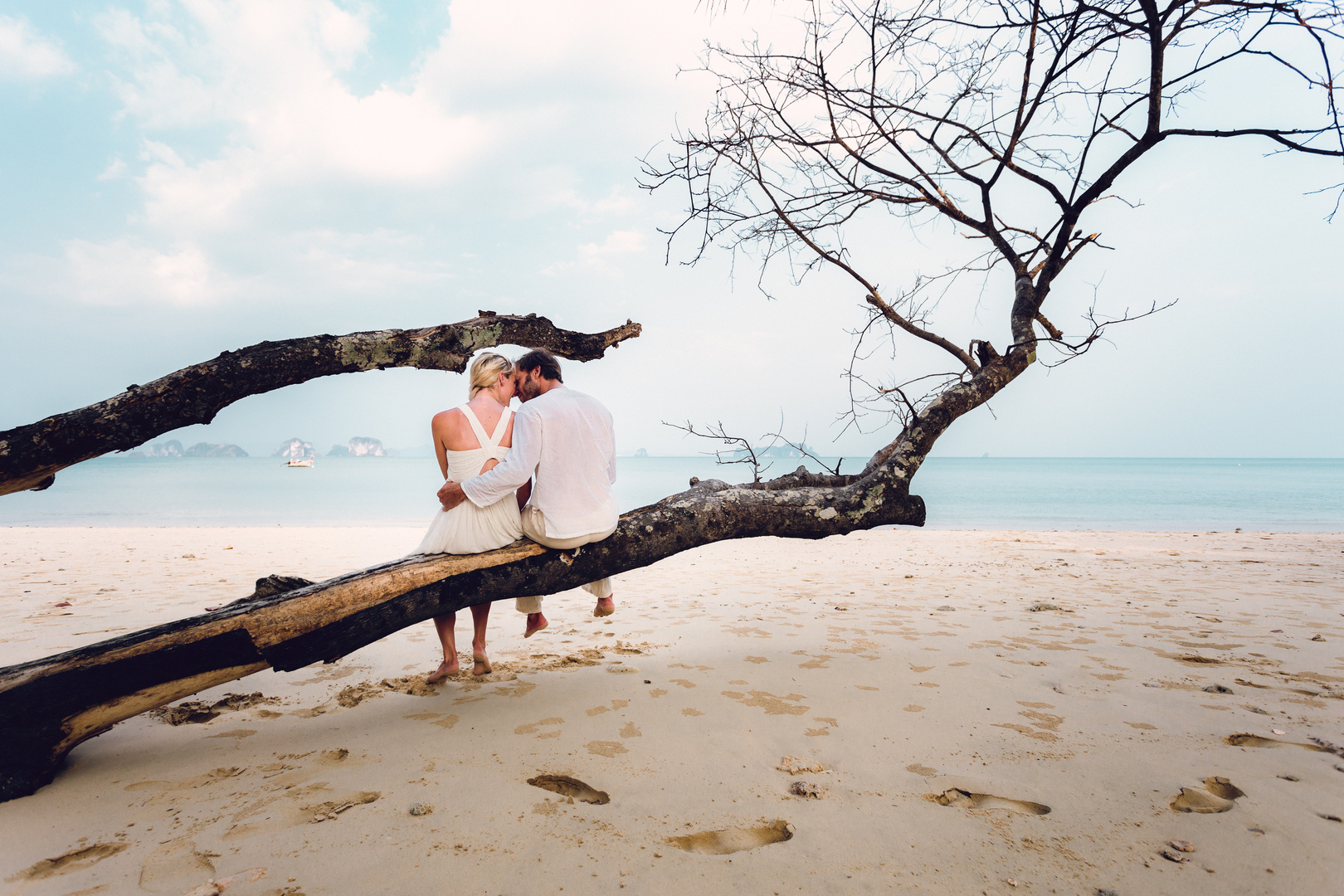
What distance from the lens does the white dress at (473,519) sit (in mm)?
3082

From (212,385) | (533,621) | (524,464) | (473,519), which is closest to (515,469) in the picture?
(524,464)

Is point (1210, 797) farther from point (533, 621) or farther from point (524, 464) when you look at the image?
point (533, 621)

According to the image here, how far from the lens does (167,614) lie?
5277mm

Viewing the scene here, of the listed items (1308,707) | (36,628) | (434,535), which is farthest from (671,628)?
Result: (36,628)

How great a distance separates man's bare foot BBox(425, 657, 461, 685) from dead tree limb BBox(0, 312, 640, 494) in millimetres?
1801

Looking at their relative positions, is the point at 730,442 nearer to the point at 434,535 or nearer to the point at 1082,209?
the point at 434,535

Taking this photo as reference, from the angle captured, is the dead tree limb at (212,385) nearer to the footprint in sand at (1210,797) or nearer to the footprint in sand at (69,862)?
the footprint in sand at (69,862)

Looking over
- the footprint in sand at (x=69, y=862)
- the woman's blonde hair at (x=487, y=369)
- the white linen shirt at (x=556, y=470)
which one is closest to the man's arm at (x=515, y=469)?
the white linen shirt at (x=556, y=470)

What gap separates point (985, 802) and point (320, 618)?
2779mm

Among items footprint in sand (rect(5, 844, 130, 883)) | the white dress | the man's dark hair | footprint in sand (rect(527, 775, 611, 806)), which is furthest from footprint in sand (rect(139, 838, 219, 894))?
the man's dark hair

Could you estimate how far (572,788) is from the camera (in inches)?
92.0

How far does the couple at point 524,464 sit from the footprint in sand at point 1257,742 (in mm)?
2923

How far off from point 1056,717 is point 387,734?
3.20m

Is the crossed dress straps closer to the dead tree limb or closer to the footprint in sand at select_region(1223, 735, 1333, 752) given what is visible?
the dead tree limb
